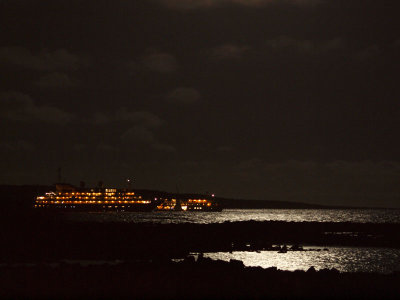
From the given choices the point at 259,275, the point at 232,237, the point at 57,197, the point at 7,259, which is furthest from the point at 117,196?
the point at 259,275

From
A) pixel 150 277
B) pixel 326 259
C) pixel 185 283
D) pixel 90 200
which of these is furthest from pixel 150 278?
pixel 90 200

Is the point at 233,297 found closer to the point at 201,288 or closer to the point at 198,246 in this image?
the point at 201,288

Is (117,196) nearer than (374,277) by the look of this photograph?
No

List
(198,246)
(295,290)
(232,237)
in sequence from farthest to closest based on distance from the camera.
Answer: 1. (232,237)
2. (198,246)
3. (295,290)

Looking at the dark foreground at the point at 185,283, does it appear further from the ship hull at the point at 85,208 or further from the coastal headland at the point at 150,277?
the ship hull at the point at 85,208

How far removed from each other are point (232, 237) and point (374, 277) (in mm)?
36105

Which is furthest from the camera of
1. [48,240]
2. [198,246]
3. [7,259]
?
[198,246]

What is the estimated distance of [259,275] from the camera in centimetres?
2959

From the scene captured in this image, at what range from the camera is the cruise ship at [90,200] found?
566ft

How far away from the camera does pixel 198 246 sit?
180 ft

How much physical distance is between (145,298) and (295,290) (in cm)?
692

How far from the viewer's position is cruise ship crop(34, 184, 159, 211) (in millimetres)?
172375

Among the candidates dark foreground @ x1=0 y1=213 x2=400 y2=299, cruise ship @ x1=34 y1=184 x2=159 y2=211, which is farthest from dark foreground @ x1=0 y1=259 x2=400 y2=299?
cruise ship @ x1=34 y1=184 x2=159 y2=211

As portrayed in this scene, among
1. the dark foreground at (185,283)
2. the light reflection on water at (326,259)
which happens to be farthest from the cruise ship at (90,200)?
the dark foreground at (185,283)
